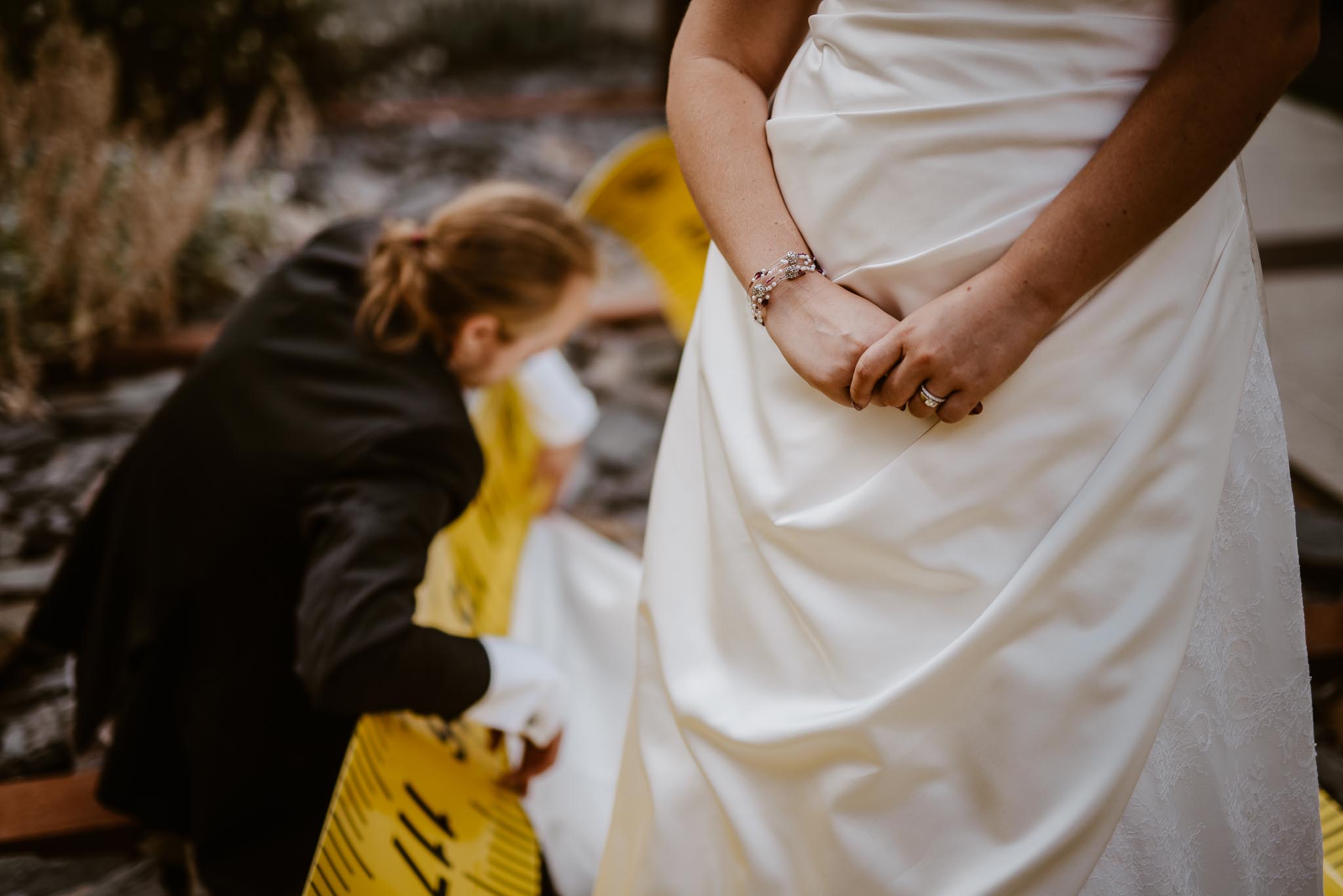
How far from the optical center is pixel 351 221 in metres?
1.64

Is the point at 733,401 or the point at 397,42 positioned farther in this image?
the point at 397,42

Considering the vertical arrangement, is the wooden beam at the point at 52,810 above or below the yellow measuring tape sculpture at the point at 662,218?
below

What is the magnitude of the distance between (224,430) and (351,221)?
18.2 inches

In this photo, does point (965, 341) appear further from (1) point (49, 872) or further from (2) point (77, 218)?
(2) point (77, 218)

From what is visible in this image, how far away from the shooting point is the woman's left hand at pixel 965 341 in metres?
0.89

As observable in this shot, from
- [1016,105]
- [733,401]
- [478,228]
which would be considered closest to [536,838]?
[733,401]

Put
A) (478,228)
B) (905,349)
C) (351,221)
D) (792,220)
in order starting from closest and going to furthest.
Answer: (905,349) → (792,220) → (478,228) → (351,221)

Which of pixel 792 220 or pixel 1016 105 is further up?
pixel 1016 105

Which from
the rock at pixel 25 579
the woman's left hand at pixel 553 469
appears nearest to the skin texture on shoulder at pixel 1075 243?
the woman's left hand at pixel 553 469

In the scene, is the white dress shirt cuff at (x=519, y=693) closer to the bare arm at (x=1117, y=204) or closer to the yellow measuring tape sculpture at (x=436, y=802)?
the yellow measuring tape sculpture at (x=436, y=802)

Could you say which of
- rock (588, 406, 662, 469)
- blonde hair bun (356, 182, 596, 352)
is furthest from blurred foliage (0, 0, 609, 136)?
blonde hair bun (356, 182, 596, 352)

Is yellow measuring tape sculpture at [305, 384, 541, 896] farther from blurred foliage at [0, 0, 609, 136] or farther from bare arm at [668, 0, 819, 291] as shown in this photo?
blurred foliage at [0, 0, 609, 136]

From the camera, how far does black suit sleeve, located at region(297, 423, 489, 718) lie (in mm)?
1218

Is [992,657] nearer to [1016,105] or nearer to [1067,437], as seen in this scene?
[1067,437]
